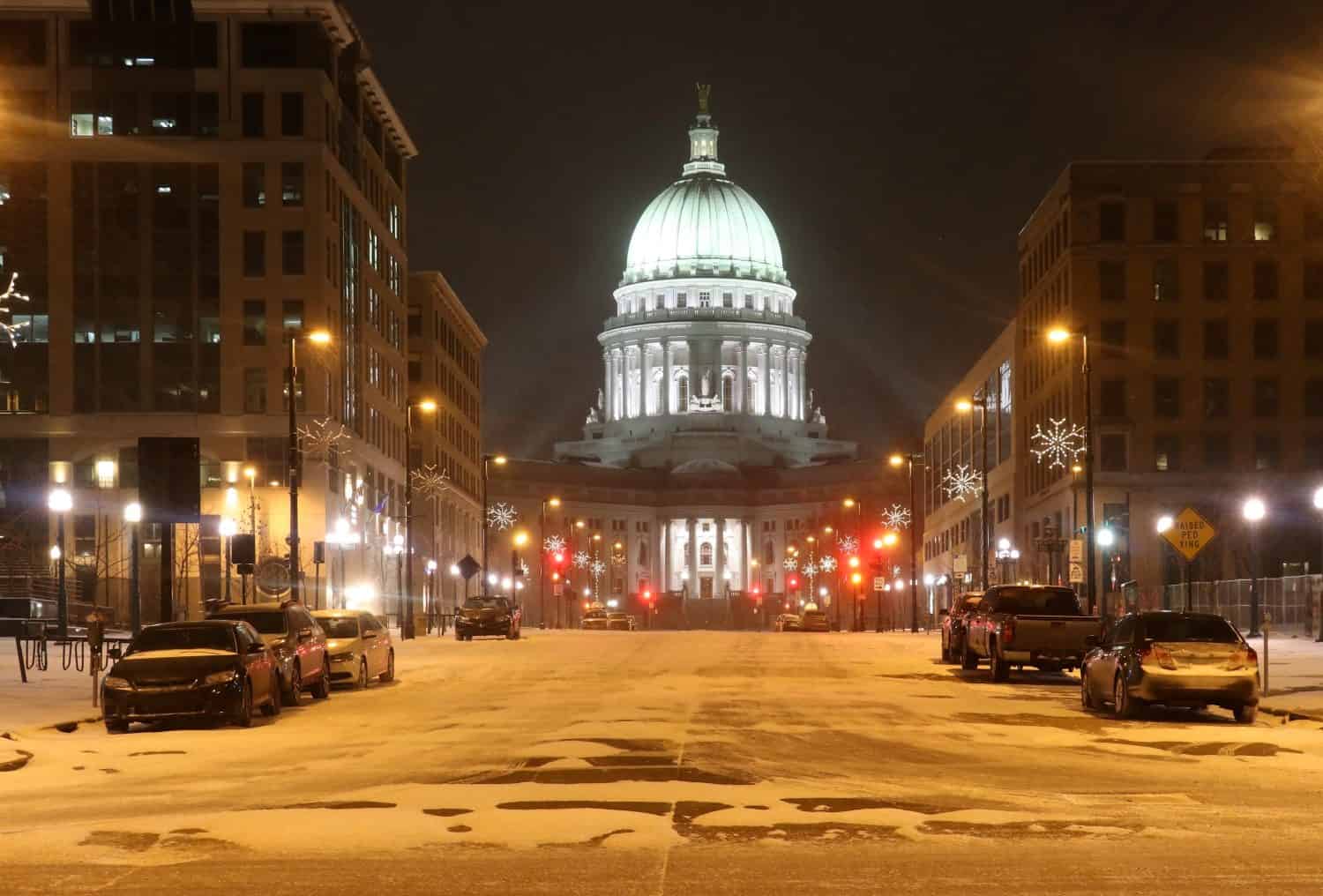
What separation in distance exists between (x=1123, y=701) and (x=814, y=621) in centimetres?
7877

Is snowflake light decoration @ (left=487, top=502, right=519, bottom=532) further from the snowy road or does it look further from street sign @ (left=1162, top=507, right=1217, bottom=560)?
the snowy road

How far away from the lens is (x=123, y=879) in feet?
45.2

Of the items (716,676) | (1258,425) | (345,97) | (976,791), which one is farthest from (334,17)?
(976,791)

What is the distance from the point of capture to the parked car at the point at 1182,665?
97.3 feet

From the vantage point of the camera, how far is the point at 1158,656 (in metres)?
30.1

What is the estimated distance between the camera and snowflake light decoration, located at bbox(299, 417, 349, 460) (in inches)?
3607

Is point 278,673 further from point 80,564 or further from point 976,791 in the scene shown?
point 80,564

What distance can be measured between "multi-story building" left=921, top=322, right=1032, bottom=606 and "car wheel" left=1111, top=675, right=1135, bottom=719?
7291cm

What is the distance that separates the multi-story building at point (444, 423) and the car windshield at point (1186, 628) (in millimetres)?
85819

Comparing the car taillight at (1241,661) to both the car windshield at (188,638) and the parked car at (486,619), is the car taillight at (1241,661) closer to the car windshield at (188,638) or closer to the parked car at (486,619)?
the car windshield at (188,638)

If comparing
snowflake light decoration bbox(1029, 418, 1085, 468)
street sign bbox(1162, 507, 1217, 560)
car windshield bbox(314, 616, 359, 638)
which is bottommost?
car windshield bbox(314, 616, 359, 638)

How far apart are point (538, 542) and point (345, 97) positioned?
94.1 meters

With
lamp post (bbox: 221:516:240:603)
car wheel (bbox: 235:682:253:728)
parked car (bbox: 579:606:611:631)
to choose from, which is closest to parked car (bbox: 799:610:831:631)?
parked car (bbox: 579:606:611:631)

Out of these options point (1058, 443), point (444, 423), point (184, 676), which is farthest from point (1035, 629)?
point (444, 423)
